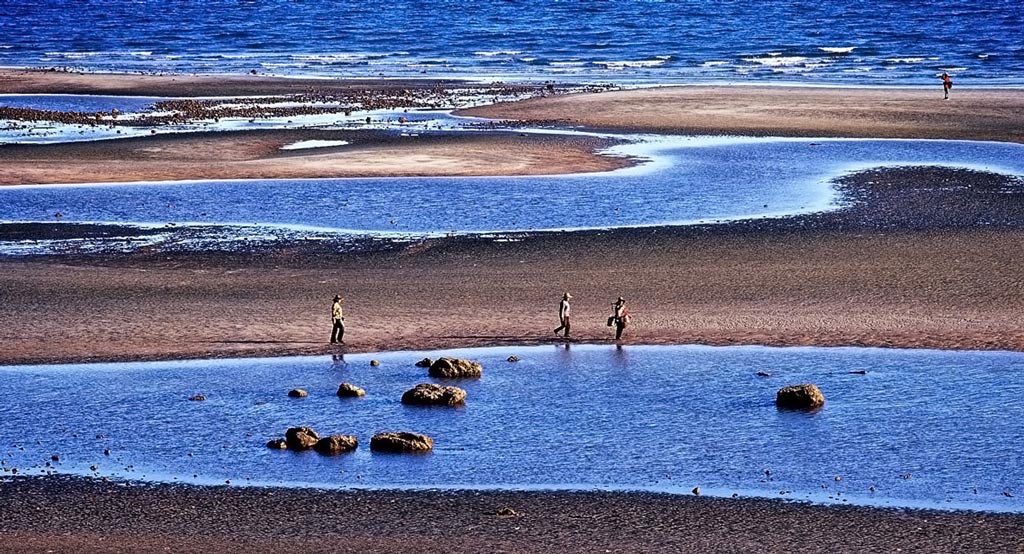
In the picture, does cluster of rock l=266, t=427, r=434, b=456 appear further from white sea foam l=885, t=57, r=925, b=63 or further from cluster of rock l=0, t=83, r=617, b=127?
white sea foam l=885, t=57, r=925, b=63

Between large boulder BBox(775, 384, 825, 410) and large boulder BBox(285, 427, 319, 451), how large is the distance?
9.29 m

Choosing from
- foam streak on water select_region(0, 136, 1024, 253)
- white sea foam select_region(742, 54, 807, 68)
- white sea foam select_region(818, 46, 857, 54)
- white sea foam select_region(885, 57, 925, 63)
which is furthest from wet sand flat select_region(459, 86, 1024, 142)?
white sea foam select_region(818, 46, 857, 54)

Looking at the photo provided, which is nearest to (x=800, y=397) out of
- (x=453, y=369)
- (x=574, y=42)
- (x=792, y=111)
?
(x=453, y=369)

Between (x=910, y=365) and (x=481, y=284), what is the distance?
12.6 meters

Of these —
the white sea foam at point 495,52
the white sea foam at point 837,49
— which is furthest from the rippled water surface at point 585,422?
the white sea foam at point 495,52

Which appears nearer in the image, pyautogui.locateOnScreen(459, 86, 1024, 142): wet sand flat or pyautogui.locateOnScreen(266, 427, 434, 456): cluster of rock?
pyautogui.locateOnScreen(266, 427, 434, 456): cluster of rock

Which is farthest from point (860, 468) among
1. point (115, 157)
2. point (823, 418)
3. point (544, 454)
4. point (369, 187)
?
point (115, 157)

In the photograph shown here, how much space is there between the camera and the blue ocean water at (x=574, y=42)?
111750 millimetres

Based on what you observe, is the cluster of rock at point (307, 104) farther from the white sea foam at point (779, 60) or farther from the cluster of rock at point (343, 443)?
the cluster of rock at point (343, 443)

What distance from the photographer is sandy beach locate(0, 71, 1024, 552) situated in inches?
907

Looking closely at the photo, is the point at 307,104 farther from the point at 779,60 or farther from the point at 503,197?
the point at 779,60

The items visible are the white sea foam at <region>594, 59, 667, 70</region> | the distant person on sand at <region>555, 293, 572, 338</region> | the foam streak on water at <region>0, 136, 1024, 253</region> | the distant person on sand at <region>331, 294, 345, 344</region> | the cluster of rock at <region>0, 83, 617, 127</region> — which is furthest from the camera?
the white sea foam at <region>594, 59, 667, 70</region>

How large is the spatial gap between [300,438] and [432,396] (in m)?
3.72

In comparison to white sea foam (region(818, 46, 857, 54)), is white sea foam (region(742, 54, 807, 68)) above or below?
below
